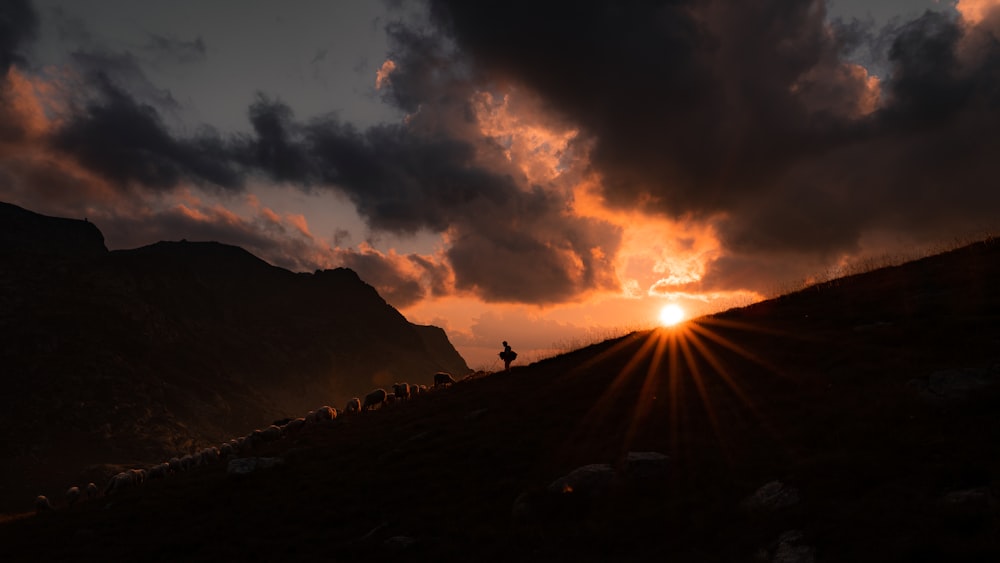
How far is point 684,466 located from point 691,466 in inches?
9.9

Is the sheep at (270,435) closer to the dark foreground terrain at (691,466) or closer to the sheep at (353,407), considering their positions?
the sheep at (353,407)

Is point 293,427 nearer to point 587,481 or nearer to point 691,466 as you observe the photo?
point 587,481

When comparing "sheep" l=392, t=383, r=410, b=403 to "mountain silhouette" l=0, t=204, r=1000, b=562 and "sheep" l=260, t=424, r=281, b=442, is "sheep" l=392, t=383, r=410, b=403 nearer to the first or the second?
"sheep" l=260, t=424, r=281, b=442

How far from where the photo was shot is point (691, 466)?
1769 centimetres

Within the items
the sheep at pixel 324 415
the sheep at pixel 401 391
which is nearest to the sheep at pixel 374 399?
the sheep at pixel 401 391

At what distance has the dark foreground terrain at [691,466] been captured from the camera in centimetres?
1296

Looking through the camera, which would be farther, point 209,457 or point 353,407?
point 353,407

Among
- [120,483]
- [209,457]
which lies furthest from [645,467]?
[120,483]

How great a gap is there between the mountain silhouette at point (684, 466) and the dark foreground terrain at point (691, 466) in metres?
0.08

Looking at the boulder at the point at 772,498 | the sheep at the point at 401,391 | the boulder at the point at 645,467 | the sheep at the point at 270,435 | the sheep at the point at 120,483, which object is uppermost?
the sheep at the point at 401,391

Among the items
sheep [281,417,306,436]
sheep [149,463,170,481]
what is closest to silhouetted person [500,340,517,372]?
sheep [281,417,306,436]

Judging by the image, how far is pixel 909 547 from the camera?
1055 centimetres

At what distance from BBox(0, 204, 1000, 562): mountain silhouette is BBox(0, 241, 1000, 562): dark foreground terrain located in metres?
0.08

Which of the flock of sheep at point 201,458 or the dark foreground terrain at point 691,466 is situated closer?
the dark foreground terrain at point 691,466
